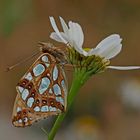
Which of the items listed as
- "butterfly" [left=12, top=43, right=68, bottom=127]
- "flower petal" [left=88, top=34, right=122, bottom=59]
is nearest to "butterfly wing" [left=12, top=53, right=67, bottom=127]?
"butterfly" [left=12, top=43, right=68, bottom=127]

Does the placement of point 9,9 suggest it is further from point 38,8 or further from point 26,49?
point 38,8

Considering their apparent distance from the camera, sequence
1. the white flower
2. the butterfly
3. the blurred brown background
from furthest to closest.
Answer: the blurred brown background < the white flower < the butterfly

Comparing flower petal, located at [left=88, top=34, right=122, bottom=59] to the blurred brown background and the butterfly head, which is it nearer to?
the butterfly head

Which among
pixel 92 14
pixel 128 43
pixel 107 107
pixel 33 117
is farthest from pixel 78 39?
pixel 92 14

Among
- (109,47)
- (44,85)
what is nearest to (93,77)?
(109,47)

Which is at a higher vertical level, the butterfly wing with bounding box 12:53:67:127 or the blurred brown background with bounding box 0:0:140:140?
the butterfly wing with bounding box 12:53:67:127

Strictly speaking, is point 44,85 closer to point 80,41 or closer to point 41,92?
point 41,92

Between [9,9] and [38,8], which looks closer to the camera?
[9,9]
